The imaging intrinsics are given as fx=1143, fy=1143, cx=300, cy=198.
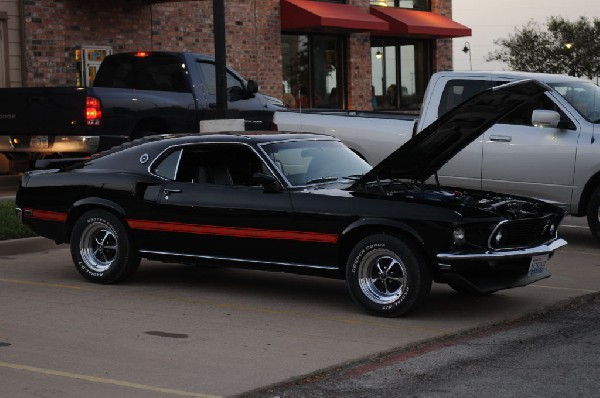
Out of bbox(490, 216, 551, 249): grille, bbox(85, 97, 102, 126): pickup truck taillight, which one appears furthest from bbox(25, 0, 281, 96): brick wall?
bbox(490, 216, 551, 249): grille

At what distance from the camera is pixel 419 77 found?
34.1 metres

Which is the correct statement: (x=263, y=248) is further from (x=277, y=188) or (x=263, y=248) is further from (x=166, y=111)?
(x=166, y=111)

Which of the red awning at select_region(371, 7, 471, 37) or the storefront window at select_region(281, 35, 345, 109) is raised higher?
the red awning at select_region(371, 7, 471, 37)

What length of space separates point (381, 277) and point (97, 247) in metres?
2.99

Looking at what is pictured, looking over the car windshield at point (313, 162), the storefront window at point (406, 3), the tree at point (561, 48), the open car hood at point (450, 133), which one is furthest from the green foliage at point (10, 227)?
the tree at point (561, 48)

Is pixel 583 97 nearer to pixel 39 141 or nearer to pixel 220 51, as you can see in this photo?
pixel 220 51

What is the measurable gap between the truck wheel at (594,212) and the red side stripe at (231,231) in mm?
4876

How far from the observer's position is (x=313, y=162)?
9.91 metres

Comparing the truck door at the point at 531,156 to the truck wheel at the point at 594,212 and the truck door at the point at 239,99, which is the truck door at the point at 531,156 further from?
the truck door at the point at 239,99

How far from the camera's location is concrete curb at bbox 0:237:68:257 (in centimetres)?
1264

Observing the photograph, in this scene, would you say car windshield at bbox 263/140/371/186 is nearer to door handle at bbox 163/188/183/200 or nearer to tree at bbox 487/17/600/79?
door handle at bbox 163/188/183/200

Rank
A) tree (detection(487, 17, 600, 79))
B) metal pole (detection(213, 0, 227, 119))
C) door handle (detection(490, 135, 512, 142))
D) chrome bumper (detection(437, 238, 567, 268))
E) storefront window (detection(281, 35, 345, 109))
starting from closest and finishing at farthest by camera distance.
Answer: chrome bumper (detection(437, 238, 567, 268))
door handle (detection(490, 135, 512, 142))
metal pole (detection(213, 0, 227, 119))
storefront window (detection(281, 35, 345, 109))
tree (detection(487, 17, 600, 79))

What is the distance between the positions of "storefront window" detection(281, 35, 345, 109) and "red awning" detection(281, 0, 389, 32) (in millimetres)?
644

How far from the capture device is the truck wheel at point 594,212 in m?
12.9
